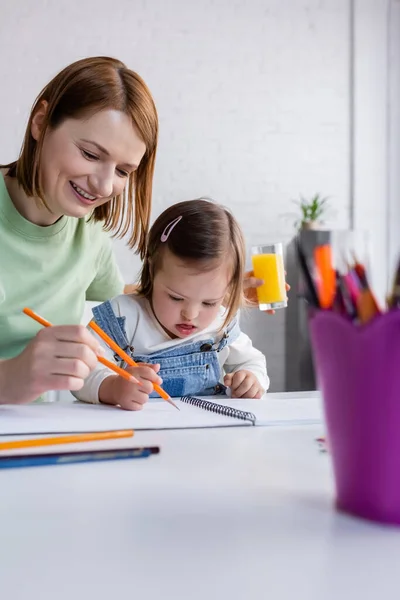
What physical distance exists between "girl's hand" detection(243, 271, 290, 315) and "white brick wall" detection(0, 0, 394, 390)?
2.44 meters

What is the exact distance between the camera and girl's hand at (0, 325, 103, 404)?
93 cm

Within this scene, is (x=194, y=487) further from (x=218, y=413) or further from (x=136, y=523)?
(x=218, y=413)

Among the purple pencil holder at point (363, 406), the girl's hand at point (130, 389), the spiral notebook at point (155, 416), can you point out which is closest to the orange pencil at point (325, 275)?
the purple pencil holder at point (363, 406)

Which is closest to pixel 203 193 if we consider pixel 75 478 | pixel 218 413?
pixel 218 413

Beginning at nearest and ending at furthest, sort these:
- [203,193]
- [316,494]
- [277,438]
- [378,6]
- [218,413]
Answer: [316,494] < [277,438] < [218,413] < [203,193] < [378,6]

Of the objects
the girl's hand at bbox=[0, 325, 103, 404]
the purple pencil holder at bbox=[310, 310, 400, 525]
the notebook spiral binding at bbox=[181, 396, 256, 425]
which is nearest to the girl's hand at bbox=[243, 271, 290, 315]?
the notebook spiral binding at bbox=[181, 396, 256, 425]

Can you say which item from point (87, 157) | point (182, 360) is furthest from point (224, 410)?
point (87, 157)

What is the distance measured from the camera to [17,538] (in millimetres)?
488

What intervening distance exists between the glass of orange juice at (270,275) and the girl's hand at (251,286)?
0.02m

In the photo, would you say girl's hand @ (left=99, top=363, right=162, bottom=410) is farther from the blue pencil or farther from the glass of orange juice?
the glass of orange juice

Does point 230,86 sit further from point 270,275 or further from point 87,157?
point 87,157

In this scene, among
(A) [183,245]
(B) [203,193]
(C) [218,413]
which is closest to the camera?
(C) [218,413]

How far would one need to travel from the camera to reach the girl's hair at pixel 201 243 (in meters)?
1.47

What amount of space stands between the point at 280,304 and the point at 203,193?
2.69 meters
